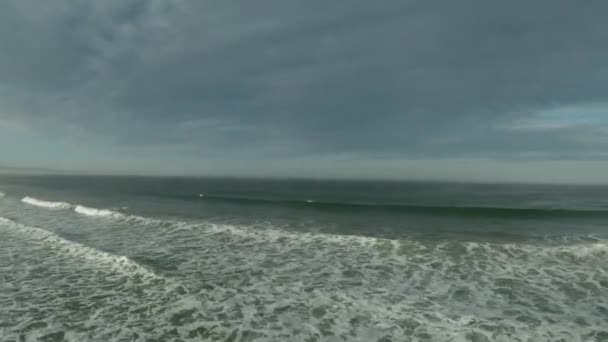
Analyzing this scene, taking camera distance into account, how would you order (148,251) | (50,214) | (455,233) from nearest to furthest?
(148,251) < (455,233) < (50,214)

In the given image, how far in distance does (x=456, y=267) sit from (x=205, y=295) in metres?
10.6

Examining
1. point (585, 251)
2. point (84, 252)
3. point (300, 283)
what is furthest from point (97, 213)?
point (585, 251)

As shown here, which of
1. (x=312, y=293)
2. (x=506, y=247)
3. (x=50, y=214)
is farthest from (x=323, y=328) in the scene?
(x=50, y=214)

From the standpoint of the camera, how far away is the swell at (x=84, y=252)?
13188mm

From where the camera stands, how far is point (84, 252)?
51.6 ft

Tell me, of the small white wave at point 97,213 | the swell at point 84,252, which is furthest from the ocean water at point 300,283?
the small white wave at point 97,213

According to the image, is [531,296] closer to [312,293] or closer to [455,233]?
[312,293]

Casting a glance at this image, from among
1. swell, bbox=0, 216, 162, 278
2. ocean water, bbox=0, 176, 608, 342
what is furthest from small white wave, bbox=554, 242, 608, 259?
swell, bbox=0, 216, 162, 278

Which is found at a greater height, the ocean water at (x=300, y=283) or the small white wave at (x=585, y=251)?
the small white wave at (x=585, y=251)

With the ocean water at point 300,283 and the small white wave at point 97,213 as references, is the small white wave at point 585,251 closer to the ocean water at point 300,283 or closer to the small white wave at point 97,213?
the ocean water at point 300,283

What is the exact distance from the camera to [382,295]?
1068 cm

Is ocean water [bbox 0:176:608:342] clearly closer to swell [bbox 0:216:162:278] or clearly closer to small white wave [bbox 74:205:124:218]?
swell [bbox 0:216:162:278]

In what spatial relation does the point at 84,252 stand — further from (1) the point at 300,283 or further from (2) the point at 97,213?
(2) the point at 97,213

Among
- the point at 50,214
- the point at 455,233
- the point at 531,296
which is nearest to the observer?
the point at 531,296
